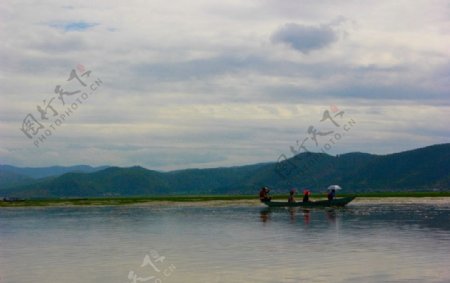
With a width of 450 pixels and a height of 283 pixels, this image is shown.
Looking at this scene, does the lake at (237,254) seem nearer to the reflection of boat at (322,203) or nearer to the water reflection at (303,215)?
the water reflection at (303,215)

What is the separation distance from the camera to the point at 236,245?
3806 cm

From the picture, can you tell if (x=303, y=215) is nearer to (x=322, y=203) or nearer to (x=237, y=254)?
(x=322, y=203)

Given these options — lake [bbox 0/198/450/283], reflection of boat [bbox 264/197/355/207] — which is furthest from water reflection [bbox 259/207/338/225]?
lake [bbox 0/198/450/283]

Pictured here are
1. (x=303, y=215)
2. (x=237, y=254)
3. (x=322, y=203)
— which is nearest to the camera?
(x=237, y=254)

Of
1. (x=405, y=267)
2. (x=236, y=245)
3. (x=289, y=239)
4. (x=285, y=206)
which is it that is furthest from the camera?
(x=285, y=206)

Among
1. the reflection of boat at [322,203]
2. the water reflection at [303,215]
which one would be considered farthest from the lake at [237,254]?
the reflection of boat at [322,203]

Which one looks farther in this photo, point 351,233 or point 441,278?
point 351,233

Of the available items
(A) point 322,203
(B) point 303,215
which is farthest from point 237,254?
(A) point 322,203

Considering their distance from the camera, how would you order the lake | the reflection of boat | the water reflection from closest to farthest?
the lake < the water reflection < the reflection of boat

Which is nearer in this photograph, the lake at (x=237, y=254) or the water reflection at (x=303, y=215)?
the lake at (x=237, y=254)

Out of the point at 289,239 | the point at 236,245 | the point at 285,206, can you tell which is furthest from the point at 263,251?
the point at 285,206

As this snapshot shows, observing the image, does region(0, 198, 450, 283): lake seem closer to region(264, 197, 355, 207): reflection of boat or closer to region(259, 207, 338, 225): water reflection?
region(259, 207, 338, 225): water reflection

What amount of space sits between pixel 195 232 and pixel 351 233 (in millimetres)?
12567

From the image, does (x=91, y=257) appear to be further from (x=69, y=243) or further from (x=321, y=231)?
(x=321, y=231)
